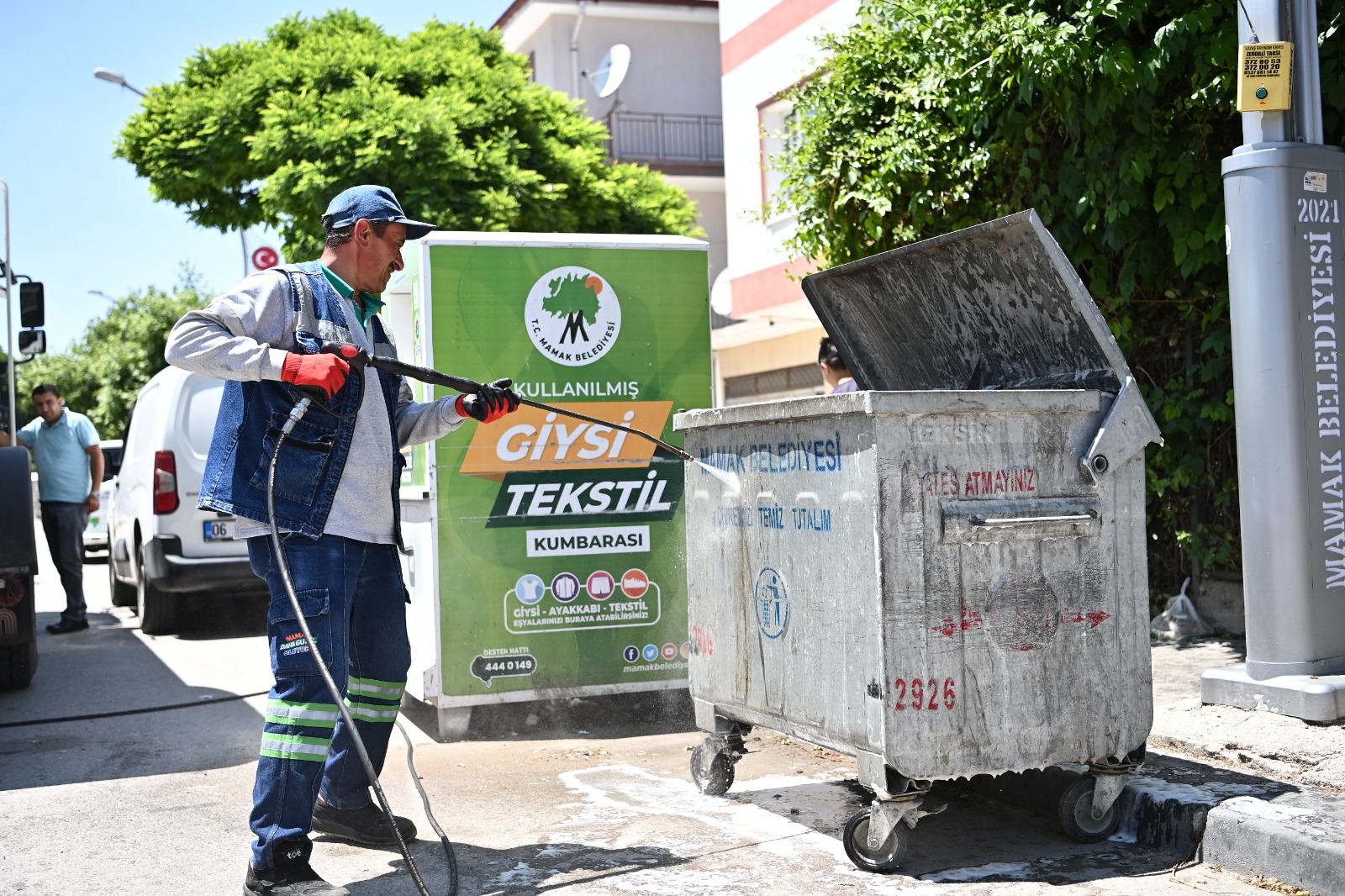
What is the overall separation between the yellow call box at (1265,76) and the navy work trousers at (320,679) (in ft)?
12.0

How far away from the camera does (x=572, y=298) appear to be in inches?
241

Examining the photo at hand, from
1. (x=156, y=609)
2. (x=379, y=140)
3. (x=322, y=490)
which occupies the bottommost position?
(x=156, y=609)

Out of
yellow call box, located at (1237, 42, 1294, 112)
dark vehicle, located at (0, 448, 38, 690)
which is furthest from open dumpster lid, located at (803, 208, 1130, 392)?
dark vehicle, located at (0, 448, 38, 690)

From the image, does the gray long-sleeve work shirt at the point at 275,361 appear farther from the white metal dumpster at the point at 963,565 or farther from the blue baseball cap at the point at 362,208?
the white metal dumpster at the point at 963,565

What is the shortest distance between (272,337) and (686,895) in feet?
6.64

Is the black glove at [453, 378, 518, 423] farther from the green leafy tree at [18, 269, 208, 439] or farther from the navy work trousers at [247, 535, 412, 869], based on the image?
the green leafy tree at [18, 269, 208, 439]

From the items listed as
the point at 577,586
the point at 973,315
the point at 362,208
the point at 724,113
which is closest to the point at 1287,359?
the point at 973,315

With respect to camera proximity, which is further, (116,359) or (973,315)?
(116,359)

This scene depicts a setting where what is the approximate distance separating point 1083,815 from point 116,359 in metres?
41.1

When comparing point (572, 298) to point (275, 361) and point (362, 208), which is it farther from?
point (275, 361)

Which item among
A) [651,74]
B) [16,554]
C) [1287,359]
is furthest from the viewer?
[651,74]

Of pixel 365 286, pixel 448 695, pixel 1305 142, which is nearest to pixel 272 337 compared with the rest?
pixel 365 286

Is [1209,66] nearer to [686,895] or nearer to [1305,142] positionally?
[1305,142]

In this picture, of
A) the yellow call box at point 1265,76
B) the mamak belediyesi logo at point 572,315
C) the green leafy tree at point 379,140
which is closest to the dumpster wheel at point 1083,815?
the yellow call box at point 1265,76
